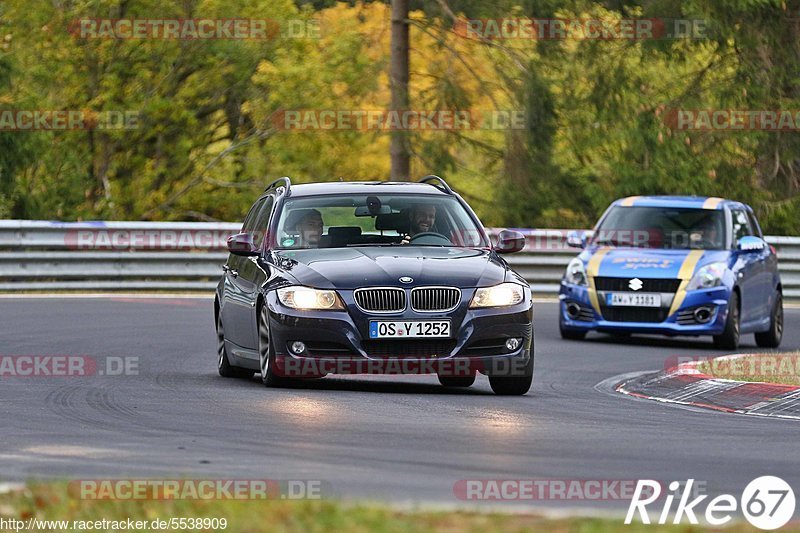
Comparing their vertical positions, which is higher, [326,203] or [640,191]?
[326,203]

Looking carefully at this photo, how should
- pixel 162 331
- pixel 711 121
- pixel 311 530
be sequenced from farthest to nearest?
1. pixel 711 121
2. pixel 162 331
3. pixel 311 530

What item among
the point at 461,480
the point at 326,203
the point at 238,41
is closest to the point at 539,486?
the point at 461,480

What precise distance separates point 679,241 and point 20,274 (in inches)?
394

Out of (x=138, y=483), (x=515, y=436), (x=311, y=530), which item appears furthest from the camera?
(x=515, y=436)

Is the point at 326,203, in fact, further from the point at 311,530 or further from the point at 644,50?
the point at 644,50

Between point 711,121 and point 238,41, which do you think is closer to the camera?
point 711,121

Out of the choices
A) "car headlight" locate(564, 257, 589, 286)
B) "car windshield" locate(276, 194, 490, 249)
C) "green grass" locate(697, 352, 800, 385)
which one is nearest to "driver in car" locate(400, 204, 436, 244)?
"car windshield" locate(276, 194, 490, 249)

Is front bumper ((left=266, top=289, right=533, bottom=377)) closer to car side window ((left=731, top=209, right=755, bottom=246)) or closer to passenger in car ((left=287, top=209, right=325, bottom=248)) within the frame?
passenger in car ((left=287, top=209, right=325, bottom=248))

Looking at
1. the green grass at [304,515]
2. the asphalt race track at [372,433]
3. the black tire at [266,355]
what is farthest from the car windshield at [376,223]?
the green grass at [304,515]

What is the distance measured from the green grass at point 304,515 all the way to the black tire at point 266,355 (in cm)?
543

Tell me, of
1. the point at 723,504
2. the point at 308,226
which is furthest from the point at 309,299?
the point at 723,504

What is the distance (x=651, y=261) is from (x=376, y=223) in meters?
6.19

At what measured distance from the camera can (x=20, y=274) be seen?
83.2ft

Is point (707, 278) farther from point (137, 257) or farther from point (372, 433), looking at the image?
point (137, 257)
